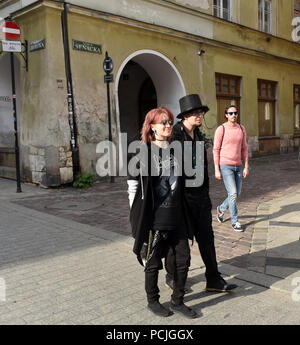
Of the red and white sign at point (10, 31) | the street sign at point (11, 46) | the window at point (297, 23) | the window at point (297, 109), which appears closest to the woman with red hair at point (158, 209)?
the street sign at point (11, 46)

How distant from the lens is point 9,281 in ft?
13.3

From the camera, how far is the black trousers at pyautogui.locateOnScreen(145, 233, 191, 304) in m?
3.30

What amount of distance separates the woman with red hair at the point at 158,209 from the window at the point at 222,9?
498 inches

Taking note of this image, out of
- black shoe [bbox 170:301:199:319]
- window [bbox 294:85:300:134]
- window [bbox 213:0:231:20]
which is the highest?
window [bbox 213:0:231:20]

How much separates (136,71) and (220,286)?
42.6ft

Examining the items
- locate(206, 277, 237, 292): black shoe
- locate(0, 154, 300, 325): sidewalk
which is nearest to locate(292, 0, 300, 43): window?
locate(0, 154, 300, 325): sidewalk

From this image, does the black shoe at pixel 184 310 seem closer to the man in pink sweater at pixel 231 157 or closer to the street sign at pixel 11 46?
the man in pink sweater at pixel 231 157

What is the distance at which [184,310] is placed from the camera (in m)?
3.28

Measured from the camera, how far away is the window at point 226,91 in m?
14.6

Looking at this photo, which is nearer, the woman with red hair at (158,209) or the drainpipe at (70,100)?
the woman with red hair at (158,209)

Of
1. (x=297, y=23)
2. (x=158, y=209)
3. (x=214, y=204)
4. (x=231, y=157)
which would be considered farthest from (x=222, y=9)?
(x=158, y=209)

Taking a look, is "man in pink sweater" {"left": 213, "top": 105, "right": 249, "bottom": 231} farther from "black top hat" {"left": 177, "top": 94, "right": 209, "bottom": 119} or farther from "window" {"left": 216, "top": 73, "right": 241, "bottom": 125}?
"window" {"left": 216, "top": 73, "right": 241, "bottom": 125}

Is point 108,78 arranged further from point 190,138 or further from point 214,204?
point 190,138

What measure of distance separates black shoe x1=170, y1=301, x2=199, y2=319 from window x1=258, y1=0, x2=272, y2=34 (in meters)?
15.8
